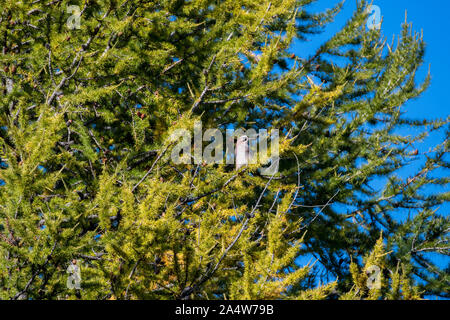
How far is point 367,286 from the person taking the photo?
2756mm

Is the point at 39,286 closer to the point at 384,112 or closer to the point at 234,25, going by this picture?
the point at 234,25

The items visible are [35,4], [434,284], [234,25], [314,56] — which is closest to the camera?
[35,4]

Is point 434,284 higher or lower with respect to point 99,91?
lower

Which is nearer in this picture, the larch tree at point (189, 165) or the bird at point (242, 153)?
the larch tree at point (189, 165)

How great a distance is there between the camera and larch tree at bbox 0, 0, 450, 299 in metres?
2.56

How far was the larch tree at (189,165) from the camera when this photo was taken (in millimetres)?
2562

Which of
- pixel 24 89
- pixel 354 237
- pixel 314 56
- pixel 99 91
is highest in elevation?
pixel 314 56

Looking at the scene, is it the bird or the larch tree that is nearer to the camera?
the larch tree

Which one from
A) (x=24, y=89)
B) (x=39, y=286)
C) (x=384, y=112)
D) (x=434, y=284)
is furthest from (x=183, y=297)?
(x=384, y=112)

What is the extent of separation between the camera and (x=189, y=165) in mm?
3854

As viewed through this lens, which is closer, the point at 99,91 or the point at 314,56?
the point at 99,91
